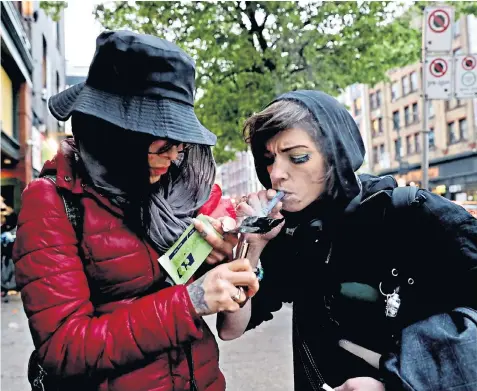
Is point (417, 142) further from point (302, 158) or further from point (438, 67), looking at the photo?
point (302, 158)

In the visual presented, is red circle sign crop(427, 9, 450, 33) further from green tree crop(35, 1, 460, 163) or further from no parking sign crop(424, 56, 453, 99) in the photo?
green tree crop(35, 1, 460, 163)

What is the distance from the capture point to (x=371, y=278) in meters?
1.48

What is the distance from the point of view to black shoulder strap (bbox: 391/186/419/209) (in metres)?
1.43

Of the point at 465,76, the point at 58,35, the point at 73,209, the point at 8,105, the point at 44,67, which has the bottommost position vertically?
the point at 73,209

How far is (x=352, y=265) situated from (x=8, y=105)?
16.3 meters

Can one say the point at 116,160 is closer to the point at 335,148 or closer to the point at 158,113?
the point at 158,113

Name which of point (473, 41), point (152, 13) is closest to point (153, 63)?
point (152, 13)

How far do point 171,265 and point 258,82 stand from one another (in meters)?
10.5

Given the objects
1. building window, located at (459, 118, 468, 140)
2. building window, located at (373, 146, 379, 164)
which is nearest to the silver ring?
building window, located at (459, 118, 468, 140)

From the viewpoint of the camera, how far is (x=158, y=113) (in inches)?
56.4

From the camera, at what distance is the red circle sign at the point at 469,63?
18.0 ft

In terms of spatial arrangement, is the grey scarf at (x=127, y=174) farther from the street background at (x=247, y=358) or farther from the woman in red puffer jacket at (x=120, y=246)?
the street background at (x=247, y=358)

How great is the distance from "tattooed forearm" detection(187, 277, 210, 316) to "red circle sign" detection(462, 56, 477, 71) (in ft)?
17.5

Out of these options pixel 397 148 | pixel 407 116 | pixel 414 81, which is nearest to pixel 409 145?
pixel 397 148
